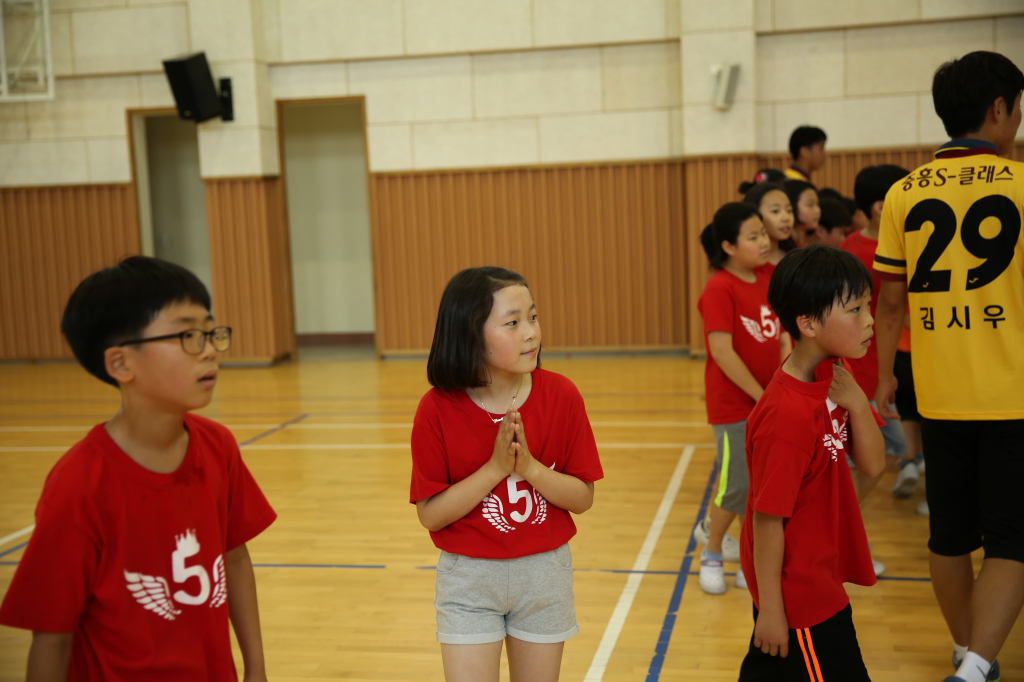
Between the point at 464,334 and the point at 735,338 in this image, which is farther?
the point at 735,338

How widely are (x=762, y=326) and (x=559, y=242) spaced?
652 centimetres

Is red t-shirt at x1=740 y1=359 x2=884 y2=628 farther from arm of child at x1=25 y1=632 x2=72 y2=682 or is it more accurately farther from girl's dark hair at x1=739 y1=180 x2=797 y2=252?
girl's dark hair at x1=739 y1=180 x2=797 y2=252

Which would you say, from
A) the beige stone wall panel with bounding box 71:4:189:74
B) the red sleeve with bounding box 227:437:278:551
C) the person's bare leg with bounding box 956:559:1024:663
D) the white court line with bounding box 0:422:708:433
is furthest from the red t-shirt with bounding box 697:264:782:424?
the beige stone wall panel with bounding box 71:4:189:74

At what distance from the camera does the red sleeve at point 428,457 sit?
1.80 metres

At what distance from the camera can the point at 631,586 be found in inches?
135

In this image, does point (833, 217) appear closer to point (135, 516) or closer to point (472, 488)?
point (472, 488)

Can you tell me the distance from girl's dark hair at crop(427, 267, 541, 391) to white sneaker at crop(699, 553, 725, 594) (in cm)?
186

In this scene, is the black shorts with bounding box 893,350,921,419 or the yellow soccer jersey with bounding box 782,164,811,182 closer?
the black shorts with bounding box 893,350,921,419

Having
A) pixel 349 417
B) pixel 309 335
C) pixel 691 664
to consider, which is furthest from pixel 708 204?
pixel 691 664

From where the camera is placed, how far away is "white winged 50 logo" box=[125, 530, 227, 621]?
139 cm

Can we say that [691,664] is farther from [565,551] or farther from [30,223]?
[30,223]

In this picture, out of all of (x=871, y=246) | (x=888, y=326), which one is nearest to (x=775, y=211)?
(x=871, y=246)

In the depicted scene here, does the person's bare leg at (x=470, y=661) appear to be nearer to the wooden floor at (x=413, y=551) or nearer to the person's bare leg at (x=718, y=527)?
the wooden floor at (x=413, y=551)

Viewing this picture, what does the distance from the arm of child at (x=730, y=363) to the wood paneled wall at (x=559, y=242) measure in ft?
20.8
